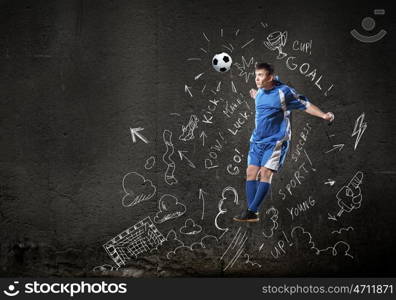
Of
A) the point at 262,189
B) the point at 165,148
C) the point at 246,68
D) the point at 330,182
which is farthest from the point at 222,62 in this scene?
the point at 330,182

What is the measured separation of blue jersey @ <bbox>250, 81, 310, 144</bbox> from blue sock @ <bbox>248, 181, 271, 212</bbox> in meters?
0.48

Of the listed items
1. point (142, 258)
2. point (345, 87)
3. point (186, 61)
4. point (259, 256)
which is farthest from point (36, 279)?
point (345, 87)

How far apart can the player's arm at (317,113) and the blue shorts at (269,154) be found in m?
0.42

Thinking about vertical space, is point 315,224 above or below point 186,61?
below

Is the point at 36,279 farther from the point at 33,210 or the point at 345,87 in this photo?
the point at 345,87

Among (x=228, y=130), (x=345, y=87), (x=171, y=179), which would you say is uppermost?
(x=345, y=87)

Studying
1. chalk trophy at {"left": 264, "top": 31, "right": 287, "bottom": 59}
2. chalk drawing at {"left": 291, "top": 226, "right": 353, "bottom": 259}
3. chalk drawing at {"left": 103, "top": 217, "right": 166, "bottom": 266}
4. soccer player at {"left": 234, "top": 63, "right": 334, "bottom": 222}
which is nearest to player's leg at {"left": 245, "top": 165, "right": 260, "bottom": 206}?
soccer player at {"left": 234, "top": 63, "right": 334, "bottom": 222}

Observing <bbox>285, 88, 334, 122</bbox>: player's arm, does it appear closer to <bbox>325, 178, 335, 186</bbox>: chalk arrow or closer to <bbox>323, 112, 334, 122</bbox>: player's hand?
<bbox>323, 112, 334, 122</bbox>: player's hand

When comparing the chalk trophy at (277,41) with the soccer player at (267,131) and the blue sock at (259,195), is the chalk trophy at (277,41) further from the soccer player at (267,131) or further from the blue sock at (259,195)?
the blue sock at (259,195)

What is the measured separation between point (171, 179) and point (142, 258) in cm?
93

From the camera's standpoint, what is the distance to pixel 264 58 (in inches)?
245

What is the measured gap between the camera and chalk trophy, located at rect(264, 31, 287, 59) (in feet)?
20.4

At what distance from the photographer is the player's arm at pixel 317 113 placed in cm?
621

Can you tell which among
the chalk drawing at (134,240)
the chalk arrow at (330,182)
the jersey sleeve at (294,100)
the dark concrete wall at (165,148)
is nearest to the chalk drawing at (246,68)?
the dark concrete wall at (165,148)
